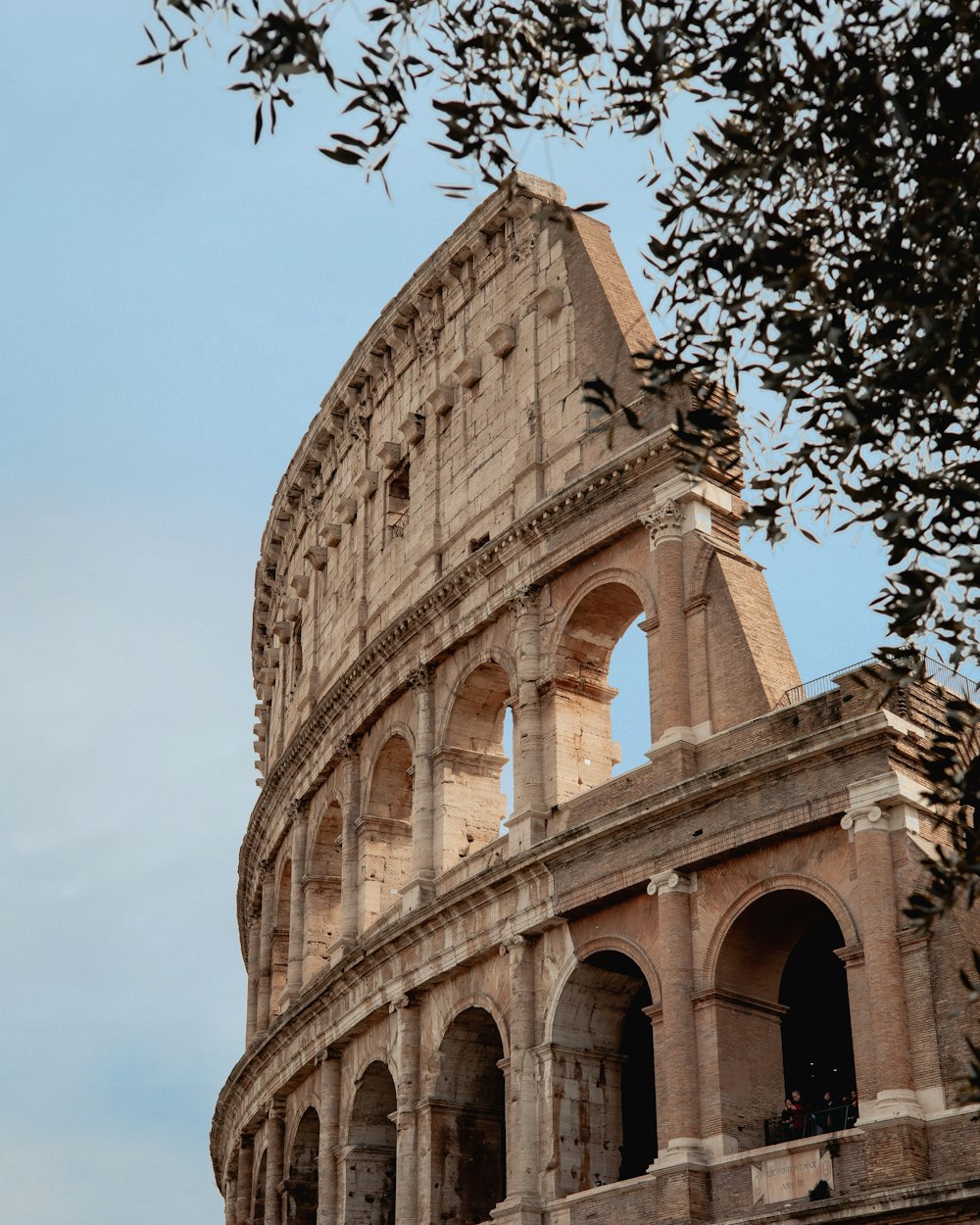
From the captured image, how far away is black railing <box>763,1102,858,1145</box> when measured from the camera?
17.2m

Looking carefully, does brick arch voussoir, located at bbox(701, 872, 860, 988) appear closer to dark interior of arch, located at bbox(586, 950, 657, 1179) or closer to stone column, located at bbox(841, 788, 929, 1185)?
stone column, located at bbox(841, 788, 929, 1185)

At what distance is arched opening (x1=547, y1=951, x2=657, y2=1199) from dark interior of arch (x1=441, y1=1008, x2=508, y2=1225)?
69.5 inches

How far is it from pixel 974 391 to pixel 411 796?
54.5ft

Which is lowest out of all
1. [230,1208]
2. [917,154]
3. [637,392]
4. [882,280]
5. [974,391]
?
[230,1208]

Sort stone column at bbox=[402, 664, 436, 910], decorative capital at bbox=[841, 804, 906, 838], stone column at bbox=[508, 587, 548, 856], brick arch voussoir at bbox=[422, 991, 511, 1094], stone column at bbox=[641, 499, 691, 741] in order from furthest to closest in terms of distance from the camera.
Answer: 1. stone column at bbox=[402, 664, 436, 910]
2. stone column at bbox=[508, 587, 548, 856]
3. brick arch voussoir at bbox=[422, 991, 511, 1094]
4. stone column at bbox=[641, 499, 691, 741]
5. decorative capital at bbox=[841, 804, 906, 838]

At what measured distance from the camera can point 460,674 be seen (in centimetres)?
2370

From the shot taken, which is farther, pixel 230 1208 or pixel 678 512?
pixel 230 1208

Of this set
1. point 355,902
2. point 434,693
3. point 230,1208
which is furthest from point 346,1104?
point 230,1208

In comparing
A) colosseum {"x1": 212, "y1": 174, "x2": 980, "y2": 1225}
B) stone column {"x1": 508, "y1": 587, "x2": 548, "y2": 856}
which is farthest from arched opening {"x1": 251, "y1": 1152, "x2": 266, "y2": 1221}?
stone column {"x1": 508, "y1": 587, "x2": 548, "y2": 856}

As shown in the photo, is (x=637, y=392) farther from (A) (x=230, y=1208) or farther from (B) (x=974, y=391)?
(A) (x=230, y=1208)

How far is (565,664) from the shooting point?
72.0 feet

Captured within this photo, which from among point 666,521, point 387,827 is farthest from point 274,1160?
point 666,521

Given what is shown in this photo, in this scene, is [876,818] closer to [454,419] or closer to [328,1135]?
[328,1135]

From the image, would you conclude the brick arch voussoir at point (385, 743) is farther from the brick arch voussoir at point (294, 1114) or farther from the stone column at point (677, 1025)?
the stone column at point (677, 1025)
